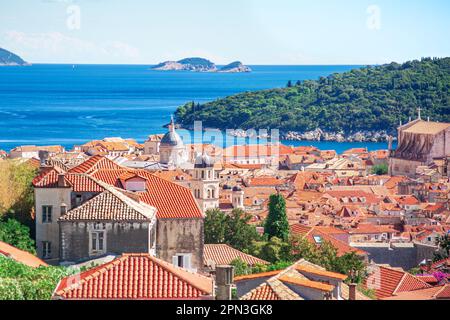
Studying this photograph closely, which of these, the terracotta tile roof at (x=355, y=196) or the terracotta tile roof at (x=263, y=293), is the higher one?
the terracotta tile roof at (x=263, y=293)

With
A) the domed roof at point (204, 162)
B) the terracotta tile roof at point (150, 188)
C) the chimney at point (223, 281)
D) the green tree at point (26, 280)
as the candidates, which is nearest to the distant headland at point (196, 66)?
the domed roof at point (204, 162)

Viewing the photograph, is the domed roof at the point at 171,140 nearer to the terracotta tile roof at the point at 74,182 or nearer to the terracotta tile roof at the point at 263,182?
the terracotta tile roof at the point at 263,182

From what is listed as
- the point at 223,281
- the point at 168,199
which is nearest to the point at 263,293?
the point at 223,281

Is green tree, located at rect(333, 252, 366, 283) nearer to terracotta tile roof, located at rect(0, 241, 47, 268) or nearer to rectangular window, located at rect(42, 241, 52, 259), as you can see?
rectangular window, located at rect(42, 241, 52, 259)

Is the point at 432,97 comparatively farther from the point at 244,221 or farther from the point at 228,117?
the point at 244,221

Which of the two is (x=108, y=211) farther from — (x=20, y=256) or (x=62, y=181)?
(x=62, y=181)

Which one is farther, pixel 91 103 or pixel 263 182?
pixel 91 103
